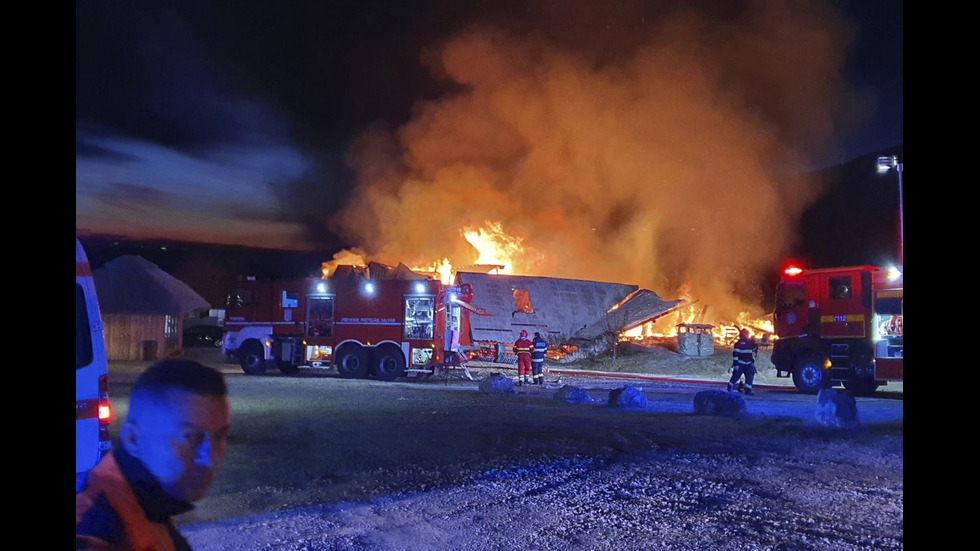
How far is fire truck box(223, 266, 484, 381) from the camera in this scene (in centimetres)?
1664

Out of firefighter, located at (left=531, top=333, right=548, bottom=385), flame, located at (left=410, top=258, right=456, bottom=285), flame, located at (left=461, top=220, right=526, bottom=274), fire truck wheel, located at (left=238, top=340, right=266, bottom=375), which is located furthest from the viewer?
flame, located at (left=461, top=220, right=526, bottom=274)

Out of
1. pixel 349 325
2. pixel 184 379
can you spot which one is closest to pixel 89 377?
pixel 184 379

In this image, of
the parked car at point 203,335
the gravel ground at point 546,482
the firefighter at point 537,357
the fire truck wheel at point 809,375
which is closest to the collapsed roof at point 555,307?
the firefighter at point 537,357

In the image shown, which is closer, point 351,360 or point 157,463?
point 157,463

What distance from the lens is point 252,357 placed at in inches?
685

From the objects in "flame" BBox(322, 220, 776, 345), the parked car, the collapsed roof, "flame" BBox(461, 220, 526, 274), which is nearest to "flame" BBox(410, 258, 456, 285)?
"flame" BBox(322, 220, 776, 345)

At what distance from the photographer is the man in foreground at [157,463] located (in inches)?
67.1

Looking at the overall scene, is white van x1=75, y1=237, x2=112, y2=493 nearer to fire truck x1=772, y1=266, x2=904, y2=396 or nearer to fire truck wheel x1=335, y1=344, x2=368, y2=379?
fire truck wheel x1=335, y1=344, x2=368, y2=379

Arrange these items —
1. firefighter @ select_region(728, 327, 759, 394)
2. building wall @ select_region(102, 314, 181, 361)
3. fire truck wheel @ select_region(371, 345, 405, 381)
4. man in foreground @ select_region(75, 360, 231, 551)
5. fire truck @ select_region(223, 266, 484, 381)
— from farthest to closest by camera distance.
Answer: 1. building wall @ select_region(102, 314, 181, 361)
2. fire truck @ select_region(223, 266, 484, 381)
3. fire truck wheel @ select_region(371, 345, 405, 381)
4. firefighter @ select_region(728, 327, 759, 394)
5. man in foreground @ select_region(75, 360, 231, 551)

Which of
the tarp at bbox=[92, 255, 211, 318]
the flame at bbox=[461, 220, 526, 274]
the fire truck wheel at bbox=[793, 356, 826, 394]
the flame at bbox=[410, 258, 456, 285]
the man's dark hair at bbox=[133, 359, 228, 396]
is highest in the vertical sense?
the flame at bbox=[461, 220, 526, 274]

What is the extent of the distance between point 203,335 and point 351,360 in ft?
66.6

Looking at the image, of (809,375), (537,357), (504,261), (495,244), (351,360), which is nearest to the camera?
(809,375)

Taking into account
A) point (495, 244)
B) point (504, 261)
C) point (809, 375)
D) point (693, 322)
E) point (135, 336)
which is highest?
point (495, 244)

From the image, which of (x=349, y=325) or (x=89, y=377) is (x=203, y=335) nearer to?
(x=349, y=325)
